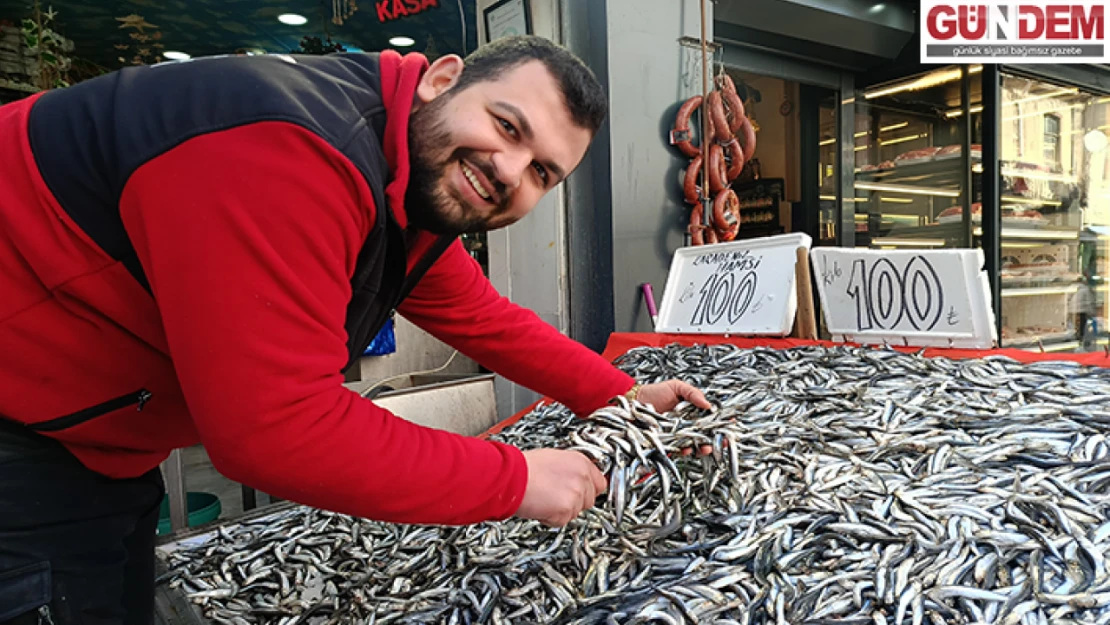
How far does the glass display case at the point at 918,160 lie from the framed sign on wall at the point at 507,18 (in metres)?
4.39

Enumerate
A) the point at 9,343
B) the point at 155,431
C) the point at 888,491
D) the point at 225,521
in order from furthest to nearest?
the point at 225,521
the point at 888,491
the point at 155,431
the point at 9,343

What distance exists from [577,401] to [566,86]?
3.66ft

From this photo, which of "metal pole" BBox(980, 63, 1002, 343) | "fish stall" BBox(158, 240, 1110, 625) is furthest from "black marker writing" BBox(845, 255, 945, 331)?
"metal pole" BBox(980, 63, 1002, 343)

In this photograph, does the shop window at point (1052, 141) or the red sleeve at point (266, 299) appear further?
the shop window at point (1052, 141)

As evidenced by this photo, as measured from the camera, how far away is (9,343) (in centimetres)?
119

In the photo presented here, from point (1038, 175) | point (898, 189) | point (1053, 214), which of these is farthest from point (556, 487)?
point (1053, 214)

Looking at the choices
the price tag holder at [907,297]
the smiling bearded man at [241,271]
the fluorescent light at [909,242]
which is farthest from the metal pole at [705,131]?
the smiling bearded man at [241,271]

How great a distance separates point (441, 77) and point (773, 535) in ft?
4.79

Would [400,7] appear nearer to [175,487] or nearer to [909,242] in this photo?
[175,487]

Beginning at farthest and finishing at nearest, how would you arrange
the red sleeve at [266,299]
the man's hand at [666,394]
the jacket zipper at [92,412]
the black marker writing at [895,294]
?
the black marker writing at [895,294] → the man's hand at [666,394] → the jacket zipper at [92,412] → the red sleeve at [266,299]

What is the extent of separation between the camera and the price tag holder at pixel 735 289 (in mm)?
4148

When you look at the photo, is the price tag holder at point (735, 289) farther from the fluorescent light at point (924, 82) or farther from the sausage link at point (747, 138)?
the fluorescent light at point (924, 82)

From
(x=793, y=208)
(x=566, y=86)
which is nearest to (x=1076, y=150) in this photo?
(x=793, y=208)

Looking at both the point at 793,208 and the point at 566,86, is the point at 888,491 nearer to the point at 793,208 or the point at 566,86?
the point at 566,86
